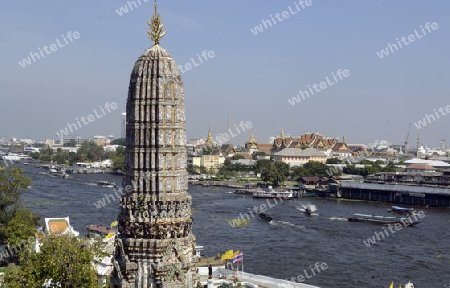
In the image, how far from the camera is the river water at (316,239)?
42.0 metres

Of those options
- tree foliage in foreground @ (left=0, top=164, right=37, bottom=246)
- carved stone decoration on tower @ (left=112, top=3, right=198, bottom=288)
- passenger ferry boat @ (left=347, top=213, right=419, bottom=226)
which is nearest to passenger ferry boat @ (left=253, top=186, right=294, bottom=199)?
passenger ferry boat @ (left=347, top=213, right=419, bottom=226)

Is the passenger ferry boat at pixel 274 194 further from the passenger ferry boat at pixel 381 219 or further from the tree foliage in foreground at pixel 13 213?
the tree foliage in foreground at pixel 13 213

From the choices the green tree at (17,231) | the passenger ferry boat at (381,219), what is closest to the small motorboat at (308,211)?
the passenger ferry boat at (381,219)

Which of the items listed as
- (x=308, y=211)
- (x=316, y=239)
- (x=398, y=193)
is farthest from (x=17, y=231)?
(x=398, y=193)

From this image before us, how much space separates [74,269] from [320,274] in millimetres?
27546

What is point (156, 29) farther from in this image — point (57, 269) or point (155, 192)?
point (57, 269)

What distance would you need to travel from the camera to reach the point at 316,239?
5609cm

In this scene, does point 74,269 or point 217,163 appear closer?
point 74,269

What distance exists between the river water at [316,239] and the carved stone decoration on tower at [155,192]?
2787 cm

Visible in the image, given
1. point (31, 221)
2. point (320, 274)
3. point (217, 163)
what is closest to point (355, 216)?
point (320, 274)

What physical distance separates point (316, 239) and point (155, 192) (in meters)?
45.6

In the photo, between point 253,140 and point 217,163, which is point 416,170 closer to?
point 217,163

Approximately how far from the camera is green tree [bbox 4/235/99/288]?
699 inches

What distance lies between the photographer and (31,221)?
38.6 m
